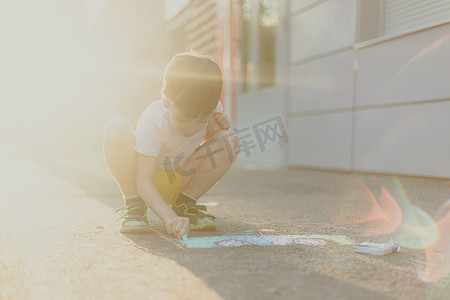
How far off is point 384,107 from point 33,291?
10.2 feet

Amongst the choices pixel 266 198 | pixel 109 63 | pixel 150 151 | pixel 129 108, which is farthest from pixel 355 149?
pixel 109 63

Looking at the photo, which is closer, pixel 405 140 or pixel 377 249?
pixel 377 249

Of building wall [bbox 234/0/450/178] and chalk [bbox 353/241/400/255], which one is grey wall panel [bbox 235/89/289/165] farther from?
chalk [bbox 353/241/400/255]

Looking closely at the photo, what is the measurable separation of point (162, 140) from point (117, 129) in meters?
0.19

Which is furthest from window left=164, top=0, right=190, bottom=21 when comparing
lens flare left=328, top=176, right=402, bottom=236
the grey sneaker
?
the grey sneaker

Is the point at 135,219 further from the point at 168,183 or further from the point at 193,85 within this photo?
the point at 193,85

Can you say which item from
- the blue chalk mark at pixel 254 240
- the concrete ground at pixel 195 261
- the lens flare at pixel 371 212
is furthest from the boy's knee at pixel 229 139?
the lens flare at pixel 371 212

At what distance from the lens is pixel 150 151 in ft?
5.55

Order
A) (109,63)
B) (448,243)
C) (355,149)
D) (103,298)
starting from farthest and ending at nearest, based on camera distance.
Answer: (109,63) < (355,149) < (448,243) < (103,298)

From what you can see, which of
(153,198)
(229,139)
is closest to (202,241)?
(153,198)

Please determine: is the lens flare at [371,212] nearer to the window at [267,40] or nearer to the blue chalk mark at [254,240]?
the blue chalk mark at [254,240]

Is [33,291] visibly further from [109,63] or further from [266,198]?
[109,63]

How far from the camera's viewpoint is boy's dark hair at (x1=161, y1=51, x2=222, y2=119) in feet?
5.27

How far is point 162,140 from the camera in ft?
5.77
